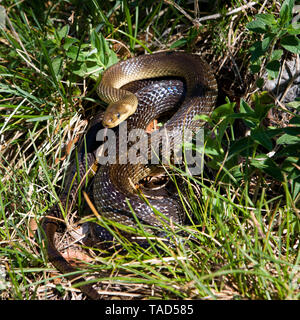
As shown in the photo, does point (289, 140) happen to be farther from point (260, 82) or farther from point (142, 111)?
point (142, 111)

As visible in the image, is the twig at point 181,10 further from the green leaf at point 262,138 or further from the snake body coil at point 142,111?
the green leaf at point 262,138

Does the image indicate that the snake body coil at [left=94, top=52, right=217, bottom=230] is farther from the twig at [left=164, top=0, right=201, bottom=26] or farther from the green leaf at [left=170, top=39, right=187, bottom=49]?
the twig at [left=164, top=0, right=201, bottom=26]

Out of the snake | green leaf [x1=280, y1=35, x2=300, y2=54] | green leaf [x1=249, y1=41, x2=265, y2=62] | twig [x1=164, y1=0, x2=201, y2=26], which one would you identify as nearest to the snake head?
the snake

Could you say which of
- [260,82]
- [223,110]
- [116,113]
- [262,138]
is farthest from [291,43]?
[116,113]

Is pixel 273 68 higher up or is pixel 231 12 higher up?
pixel 231 12

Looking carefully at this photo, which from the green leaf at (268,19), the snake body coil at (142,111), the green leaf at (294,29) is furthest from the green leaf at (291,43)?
the snake body coil at (142,111)

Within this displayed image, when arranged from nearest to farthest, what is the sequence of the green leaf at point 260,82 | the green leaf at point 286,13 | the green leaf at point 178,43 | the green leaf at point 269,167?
the green leaf at point 269,167 < the green leaf at point 286,13 < the green leaf at point 260,82 < the green leaf at point 178,43
